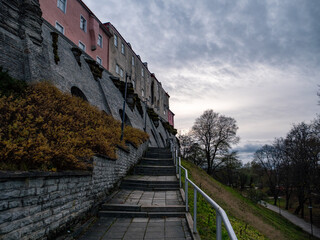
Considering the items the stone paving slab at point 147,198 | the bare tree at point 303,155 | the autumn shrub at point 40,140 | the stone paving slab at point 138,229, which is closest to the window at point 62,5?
the autumn shrub at point 40,140

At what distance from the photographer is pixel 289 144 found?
84.7 feet

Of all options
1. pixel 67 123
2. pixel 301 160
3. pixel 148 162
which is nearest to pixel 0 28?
pixel 67 123

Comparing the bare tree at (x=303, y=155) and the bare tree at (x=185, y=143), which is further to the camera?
the bare tree at (x=185, y=143)

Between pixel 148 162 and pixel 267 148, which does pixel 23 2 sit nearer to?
pixel 148 162

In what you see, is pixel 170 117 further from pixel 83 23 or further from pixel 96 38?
pixel 83 23

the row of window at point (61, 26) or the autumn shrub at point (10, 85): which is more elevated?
the row of window at point (61, 26)

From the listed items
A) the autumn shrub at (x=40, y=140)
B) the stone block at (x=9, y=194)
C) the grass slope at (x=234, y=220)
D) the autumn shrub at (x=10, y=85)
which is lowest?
the grass slope at (x=234, y=220)

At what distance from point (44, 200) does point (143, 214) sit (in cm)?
263

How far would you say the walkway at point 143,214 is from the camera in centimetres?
421

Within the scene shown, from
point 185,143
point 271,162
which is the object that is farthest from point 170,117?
point 271,162

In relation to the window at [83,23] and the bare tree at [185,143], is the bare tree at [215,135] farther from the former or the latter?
the window at [83,23]

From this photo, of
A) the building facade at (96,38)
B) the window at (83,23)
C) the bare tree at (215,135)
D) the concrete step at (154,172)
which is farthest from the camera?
the bare tree at (215,135)

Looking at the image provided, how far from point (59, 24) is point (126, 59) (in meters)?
10.9

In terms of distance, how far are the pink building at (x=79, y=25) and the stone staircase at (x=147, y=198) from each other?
12.4 meters
